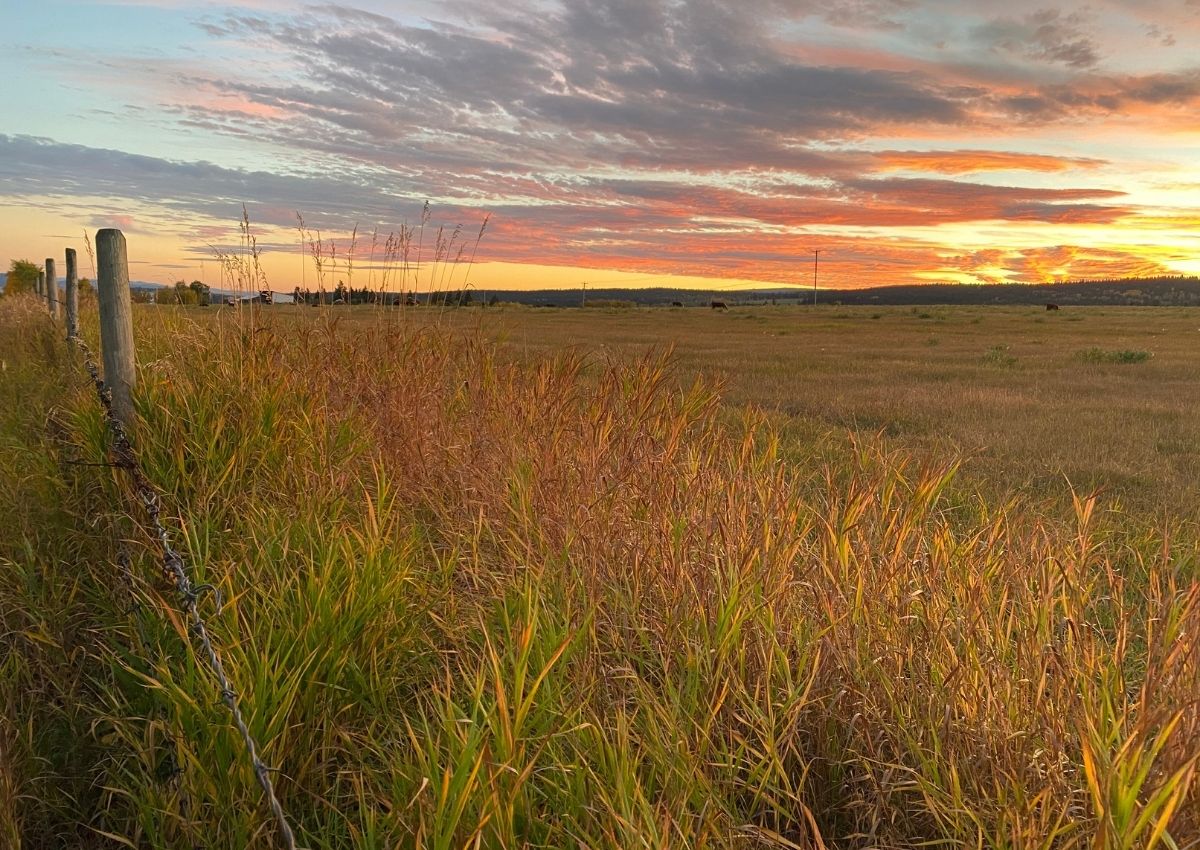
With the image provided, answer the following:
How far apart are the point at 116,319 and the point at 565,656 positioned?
13.5 ft

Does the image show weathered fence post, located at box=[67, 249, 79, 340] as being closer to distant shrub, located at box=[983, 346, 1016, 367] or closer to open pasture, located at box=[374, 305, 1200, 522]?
open pasture, located at box=[374, 305, 1200, 522]

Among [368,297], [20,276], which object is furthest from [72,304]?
[20,276]

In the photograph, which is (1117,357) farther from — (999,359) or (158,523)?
(158,523)

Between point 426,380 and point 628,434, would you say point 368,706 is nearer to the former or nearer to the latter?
point 628,434

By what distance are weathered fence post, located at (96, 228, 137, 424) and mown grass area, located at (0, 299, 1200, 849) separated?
0.52 feet

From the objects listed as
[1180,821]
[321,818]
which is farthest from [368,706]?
[1180,821]

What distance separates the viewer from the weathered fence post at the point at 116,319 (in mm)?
4828

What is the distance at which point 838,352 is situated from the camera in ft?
72.1

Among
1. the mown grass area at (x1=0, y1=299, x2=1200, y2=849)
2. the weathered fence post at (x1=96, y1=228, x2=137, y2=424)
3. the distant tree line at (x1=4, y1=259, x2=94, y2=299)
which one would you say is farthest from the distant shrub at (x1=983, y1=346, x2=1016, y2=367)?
the distant tree line at (x1=4, y1=259, x2=94, y2=299)

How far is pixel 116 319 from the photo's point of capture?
5.00 metres

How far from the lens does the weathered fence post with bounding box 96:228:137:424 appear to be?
15.8ft

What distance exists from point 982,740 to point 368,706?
1.94 m

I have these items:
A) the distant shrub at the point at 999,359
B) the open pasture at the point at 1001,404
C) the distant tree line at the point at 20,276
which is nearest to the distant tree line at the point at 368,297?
the open pasture at the point at 1001,404

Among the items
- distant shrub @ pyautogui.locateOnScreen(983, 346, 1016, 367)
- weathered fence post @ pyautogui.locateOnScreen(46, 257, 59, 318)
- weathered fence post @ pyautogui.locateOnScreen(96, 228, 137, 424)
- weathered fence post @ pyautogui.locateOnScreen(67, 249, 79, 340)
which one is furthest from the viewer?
distant shrub @ pyautogui.locateOnScreen(983, 346, 1016, 367)
